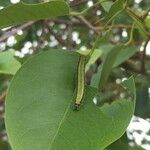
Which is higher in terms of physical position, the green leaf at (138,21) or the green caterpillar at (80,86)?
the green leaf at (138,21)

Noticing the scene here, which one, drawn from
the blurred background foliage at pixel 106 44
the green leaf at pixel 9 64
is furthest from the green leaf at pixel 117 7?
the green leaf at pixel 9 64

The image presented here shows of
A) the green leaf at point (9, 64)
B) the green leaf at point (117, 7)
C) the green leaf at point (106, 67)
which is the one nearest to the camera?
the green leaf at point (117, 7)

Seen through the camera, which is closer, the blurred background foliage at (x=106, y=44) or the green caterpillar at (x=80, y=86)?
the green caterpillar at (x=80, y=86)

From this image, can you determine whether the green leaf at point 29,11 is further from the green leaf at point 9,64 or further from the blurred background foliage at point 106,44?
the green leaf at point 9,64

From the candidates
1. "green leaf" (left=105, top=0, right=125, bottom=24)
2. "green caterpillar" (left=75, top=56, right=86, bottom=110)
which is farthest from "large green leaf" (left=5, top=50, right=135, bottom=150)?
"green leaf" (left=105, top=0, right=125, bottom=24)

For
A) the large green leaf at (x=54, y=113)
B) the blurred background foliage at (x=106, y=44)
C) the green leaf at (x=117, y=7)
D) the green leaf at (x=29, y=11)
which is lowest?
the blurred background foliage at (x=106, y=44)

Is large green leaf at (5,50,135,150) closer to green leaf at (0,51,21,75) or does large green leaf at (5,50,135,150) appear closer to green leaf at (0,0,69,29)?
green leaf at (0,0,69,29)

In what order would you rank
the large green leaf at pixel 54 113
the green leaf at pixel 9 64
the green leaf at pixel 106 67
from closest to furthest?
1. the large green leaf at pixel 54 113
2. the green leaf at pixel 106 67
3. the green leaf at pixel 9 64
